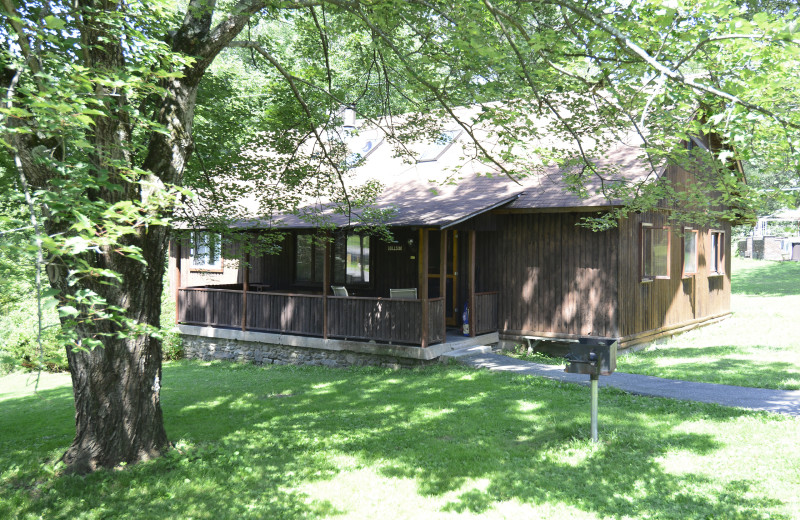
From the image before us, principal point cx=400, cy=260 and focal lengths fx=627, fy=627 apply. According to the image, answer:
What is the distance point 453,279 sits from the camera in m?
14.2

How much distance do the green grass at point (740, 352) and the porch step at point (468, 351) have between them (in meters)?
2.61

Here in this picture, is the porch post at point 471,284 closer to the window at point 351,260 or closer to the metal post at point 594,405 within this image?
the window at point 351,260

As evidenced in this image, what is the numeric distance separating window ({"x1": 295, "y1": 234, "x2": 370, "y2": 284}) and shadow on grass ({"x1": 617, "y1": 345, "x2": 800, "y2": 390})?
6.32m

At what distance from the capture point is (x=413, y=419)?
8.43 meters

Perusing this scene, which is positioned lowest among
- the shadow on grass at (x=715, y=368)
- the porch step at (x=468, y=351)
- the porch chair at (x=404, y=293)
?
the shadow on grass at (x=715, y=368)

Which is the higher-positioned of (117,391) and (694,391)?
(117,391)

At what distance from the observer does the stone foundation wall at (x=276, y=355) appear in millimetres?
12523

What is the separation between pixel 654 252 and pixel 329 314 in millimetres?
7535

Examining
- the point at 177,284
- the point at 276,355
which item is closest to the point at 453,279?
the point at 276,355

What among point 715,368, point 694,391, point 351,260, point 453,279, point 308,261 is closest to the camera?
point 694,391

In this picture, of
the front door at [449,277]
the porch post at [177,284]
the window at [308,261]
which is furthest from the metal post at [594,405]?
the porch post at [177,284]

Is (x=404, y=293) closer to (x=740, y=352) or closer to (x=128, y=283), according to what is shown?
(x=128, y=283)

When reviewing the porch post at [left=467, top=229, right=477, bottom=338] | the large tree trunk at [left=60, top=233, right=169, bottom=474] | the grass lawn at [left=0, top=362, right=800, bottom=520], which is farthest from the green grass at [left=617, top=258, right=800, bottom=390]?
the large tree trunk at [left=60, top=233, right=169, bottom=474]

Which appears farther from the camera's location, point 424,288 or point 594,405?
point 424,288
